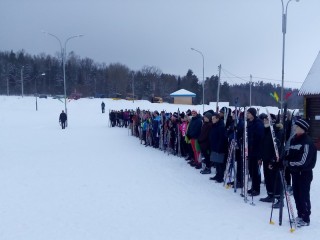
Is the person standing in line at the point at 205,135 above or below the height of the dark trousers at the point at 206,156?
above

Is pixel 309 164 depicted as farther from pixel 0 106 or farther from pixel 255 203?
pixel 0 106

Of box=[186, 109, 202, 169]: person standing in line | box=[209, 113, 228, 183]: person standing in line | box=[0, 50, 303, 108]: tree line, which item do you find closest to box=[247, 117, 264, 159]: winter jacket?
box=[209, 113, 228, 183]: person standing in line

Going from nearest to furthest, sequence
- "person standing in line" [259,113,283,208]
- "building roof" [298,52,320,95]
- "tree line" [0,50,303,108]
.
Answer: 1. "person standing in line" [259,113,283,208]
2. "building roof" [298,52,320,95]
3. "tree line" [0,50,303,108]

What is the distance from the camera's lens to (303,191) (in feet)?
19.2

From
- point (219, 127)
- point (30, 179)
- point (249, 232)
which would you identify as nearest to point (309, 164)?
point (249, 232)

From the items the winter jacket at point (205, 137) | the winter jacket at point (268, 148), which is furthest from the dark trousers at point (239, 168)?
the winter jacket at point (205, 137)

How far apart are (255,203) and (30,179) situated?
6579 mm

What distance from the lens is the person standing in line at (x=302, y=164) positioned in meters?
5.73

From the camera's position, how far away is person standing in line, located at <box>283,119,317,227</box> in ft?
18.8

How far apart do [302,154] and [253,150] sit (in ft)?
6.91

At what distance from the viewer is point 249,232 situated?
5773 millimetres

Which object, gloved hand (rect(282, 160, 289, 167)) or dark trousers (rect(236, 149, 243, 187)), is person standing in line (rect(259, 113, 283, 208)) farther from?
dark trousers (rect(236, 149, 243, 187))

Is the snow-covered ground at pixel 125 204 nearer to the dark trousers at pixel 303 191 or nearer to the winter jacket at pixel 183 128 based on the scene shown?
the dark trousers at pixel 303 191

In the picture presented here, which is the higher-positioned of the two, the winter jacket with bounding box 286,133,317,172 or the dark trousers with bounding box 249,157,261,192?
the winter jacket with bounding box 286,133,317,172
